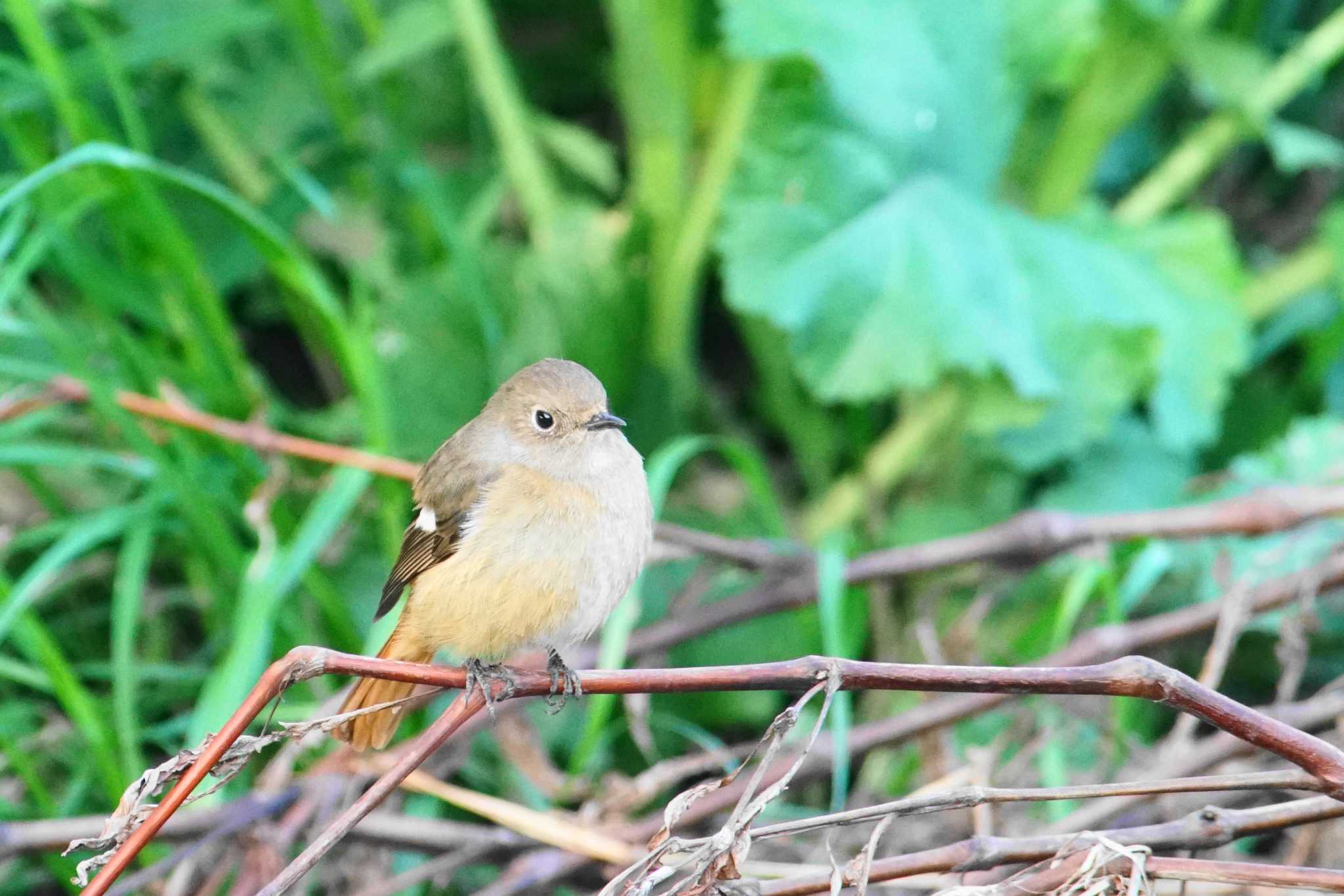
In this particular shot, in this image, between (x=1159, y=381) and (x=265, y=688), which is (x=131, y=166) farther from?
(x=1159, y=381)

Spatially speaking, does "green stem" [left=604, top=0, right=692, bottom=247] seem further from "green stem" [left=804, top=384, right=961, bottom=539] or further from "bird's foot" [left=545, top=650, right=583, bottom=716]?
"bird's foot" [left=545, top=650, right=583, bottom=716]

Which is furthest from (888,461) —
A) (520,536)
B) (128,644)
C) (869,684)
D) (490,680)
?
(869,684)

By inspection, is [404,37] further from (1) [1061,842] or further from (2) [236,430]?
(1) [1061,842]

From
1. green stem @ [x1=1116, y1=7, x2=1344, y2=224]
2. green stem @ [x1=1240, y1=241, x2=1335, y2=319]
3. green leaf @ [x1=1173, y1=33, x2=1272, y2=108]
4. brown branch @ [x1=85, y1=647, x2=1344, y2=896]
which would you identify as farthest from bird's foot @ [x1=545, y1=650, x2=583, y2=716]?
green leaf @ [x1=1173, y1=33, x2=1272, y2=108]

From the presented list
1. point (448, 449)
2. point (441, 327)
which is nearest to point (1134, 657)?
point (448, 449)

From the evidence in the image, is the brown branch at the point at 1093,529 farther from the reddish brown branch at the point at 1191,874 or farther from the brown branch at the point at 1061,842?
the reddish brown branch at the point at 1191,874
